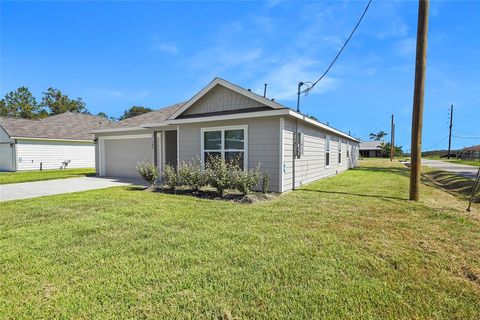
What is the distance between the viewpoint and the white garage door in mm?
13484

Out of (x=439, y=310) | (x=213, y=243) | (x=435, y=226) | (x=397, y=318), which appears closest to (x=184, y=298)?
(x=213, y=243)

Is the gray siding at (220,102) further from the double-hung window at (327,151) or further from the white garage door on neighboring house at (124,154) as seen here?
the double-hung window at (327,151)

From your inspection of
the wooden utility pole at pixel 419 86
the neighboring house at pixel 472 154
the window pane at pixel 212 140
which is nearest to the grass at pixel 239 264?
the wooden utility pole at pixel 419 86

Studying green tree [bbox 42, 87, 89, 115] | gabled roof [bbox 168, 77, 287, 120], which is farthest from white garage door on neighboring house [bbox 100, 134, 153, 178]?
green tree [bbox 42, 87, 89, 115]

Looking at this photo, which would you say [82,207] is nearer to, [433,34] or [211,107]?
[211,107]

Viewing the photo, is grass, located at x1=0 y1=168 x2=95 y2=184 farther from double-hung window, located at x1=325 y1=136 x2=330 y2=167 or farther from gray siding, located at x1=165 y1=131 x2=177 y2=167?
double-hung window, located at x1=325 y1=136 x2=330 y2=167

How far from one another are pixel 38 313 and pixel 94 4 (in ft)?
36.6

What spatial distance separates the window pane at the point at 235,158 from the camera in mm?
8883

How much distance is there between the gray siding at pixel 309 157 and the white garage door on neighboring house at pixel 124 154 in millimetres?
7959

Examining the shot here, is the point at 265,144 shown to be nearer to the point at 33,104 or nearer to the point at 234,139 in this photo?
the point at 234,139

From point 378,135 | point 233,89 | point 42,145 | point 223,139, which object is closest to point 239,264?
point 223,139

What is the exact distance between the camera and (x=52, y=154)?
20141 mm

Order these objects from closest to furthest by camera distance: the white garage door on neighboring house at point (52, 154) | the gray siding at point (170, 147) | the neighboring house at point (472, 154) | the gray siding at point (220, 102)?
1. the gray siding at point (220, 102)
2. the gray siding at point (170, 147)
3. the white garage door on neighboring house at point (52, 154)
4. the neighboring house at point (472, 154)

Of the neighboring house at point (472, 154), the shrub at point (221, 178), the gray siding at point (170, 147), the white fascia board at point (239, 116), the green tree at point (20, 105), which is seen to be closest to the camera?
the shrub at point (221, 178)
